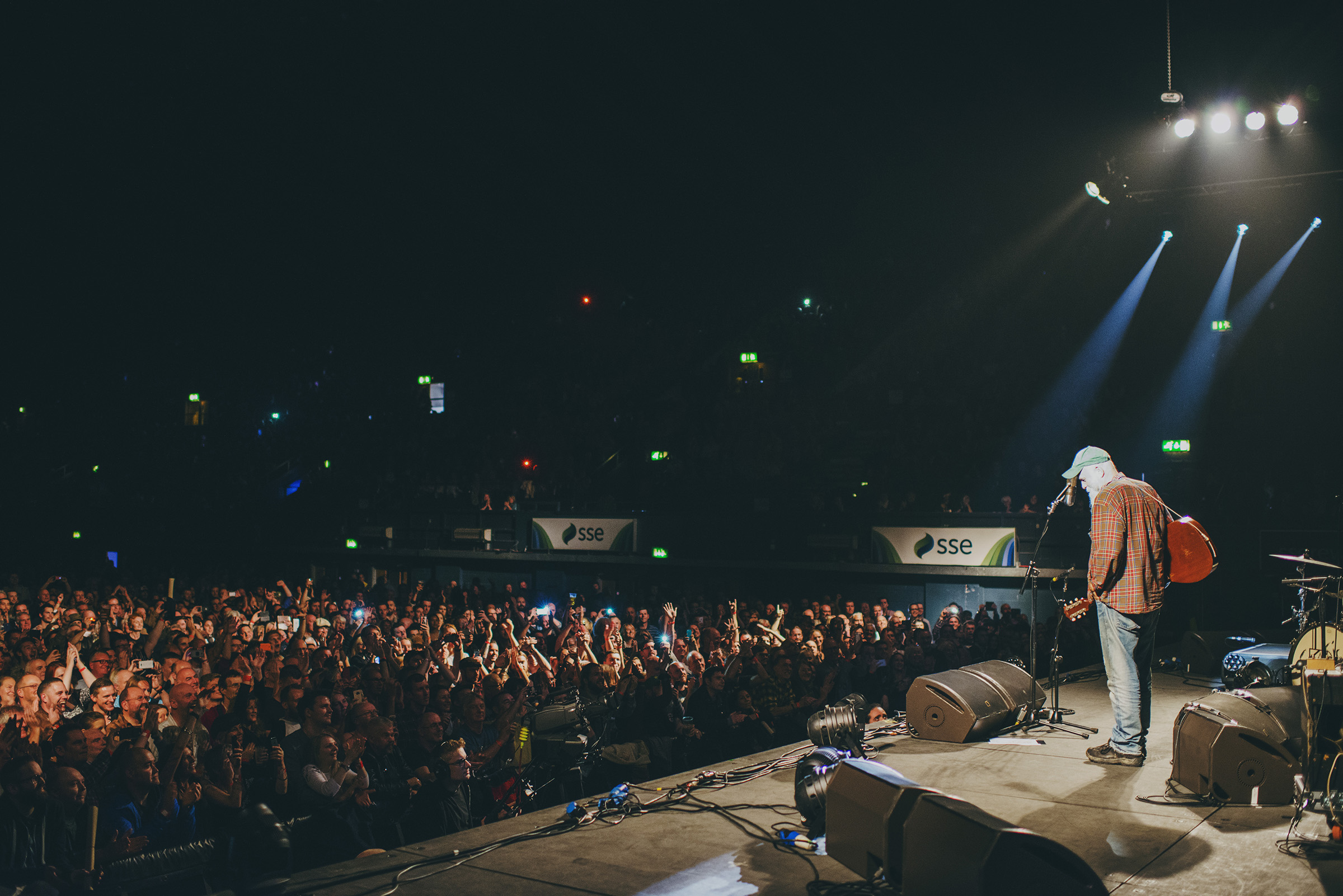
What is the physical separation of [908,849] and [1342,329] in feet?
64.7

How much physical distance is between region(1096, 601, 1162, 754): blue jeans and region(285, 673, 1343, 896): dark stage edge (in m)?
0.19

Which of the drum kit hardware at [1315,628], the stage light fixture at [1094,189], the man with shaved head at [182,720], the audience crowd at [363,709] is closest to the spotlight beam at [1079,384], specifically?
the stage light fixture at [1094,189]

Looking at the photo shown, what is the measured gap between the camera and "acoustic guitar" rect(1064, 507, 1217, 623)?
4715 mm

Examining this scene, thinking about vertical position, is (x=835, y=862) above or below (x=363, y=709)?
below

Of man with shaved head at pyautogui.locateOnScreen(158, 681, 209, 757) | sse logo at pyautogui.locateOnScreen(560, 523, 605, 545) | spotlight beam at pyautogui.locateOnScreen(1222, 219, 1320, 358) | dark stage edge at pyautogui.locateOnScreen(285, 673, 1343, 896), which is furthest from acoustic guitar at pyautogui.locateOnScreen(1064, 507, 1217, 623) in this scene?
spotlight beam at pyautogui.locateOnScreen(1222, 219, 1320, 358)

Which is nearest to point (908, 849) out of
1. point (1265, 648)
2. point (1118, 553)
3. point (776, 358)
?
point (1118, 553)

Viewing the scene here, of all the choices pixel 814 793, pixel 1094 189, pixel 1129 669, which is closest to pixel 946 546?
pixel 1094 189

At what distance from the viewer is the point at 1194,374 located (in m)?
19.0

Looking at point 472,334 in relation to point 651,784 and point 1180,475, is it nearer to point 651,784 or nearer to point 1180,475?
point 1180,475

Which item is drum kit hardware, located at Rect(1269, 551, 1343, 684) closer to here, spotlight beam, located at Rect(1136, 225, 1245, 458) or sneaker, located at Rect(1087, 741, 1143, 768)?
sneaker, located at Rect(1087, 741, 1143, 768)

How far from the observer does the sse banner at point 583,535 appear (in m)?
18.5

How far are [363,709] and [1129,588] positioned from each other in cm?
436

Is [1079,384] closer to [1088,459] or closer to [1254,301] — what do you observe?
[1254,301]

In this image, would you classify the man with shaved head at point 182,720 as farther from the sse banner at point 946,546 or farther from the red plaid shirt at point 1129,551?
the sse banner at point 946,546
